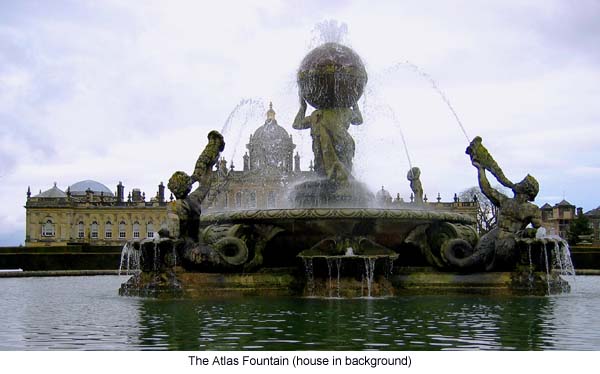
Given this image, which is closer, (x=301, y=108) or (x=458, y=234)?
(x=458, y=234)

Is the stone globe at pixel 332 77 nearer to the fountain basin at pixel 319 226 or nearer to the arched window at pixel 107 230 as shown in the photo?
the fountain basin at pixel 319 226

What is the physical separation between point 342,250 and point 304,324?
4049 mm

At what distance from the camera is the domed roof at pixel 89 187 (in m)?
137

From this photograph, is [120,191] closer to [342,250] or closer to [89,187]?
[89,187]

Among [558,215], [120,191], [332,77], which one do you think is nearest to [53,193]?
[120,191]

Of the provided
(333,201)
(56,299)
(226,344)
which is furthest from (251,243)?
(226,344)

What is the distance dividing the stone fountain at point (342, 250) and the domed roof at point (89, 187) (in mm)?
128157

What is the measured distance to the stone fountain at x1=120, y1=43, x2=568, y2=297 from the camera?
38.8 ft

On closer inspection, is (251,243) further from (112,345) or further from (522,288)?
(112,345)

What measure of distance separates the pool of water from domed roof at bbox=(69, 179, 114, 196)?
129797 millimetres

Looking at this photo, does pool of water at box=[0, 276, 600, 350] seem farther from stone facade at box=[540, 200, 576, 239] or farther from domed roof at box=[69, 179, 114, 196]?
domed roof at box=[69, 179, 114, 196]

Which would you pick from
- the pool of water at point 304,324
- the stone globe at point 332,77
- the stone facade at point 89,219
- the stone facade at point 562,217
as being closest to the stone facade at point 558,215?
the stone facade at point 562,217

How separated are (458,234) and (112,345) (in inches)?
303

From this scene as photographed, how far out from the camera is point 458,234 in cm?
1298
